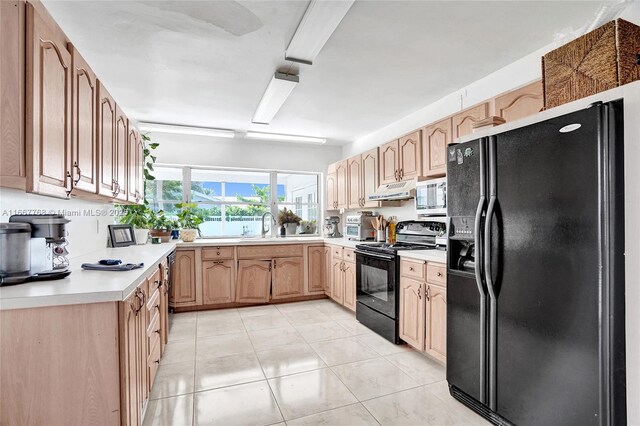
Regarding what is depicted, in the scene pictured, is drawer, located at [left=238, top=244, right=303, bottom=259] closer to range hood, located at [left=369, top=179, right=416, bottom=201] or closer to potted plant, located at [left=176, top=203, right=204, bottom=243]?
potted plant, located at [left=176, top=203, right=204, bottom=243]

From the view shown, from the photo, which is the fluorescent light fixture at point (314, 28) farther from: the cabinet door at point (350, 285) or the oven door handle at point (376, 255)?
the cabinet door at point (350, 285)

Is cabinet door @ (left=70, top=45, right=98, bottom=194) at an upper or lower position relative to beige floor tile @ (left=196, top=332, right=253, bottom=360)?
upper

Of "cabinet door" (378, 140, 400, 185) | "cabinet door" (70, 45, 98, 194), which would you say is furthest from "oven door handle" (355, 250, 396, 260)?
"cabinet door" (70, 45, 98, 194)

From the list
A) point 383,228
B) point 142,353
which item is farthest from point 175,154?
point 142,353

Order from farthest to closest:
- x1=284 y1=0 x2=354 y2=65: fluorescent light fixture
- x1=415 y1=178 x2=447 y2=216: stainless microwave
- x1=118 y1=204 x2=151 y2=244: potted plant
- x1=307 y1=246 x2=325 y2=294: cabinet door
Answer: x1=307 y1=246 x2=325 y2=294: cabinet door, x1=118 y1=204 x2=151 y2=244: potted plant, x1=415 y1=178 x2=447 y2=216: stainless microwave, x1=284 y1=0 x2=354 y2=65: fluorescent light fixture

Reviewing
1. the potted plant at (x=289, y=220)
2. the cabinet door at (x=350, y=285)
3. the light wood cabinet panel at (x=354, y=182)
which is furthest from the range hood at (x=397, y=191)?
the potted plant at (x=289, y=220)

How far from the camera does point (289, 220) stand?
5094 mm

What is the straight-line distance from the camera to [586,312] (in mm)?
1315

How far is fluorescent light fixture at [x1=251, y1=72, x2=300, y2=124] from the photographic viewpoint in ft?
9.07

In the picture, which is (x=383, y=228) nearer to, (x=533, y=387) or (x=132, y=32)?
(x=533, y=387)

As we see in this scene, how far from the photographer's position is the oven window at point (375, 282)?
10.1 ft

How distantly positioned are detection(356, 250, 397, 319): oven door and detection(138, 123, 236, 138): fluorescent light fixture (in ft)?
8.34

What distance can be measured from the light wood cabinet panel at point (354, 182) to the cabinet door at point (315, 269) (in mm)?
805

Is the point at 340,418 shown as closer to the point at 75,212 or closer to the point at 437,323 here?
the point at 437,323
